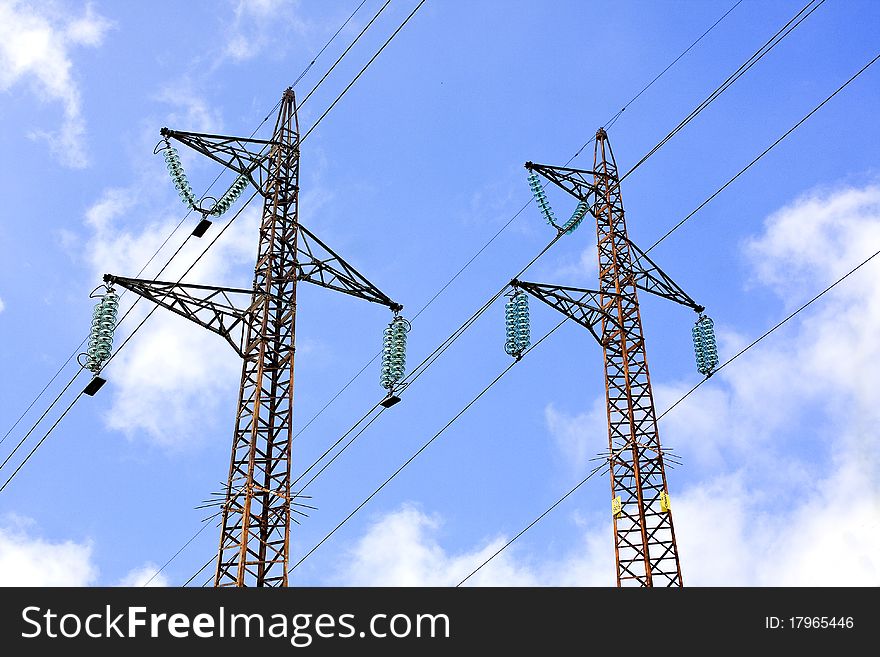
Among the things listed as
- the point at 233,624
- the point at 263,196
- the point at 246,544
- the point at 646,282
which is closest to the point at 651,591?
the point at 233,624

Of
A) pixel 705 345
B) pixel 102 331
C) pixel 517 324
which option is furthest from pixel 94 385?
pixel 705 345

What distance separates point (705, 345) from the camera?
1366 inches

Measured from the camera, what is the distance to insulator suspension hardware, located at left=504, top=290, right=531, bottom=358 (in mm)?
30625

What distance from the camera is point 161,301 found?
88.2 ft

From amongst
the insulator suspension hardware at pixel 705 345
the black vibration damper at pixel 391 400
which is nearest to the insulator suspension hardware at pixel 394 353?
the black vibration damper at pixel 391 400

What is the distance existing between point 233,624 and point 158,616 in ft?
3.16

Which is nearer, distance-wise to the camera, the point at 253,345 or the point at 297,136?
the point at 253,345

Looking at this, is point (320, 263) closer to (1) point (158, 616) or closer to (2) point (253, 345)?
(2) point (253, 345)

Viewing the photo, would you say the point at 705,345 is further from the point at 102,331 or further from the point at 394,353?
the point at 102,331

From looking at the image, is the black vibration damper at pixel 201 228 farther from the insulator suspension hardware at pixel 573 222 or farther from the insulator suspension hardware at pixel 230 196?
the insulator suspension hardware at pixel 573 222

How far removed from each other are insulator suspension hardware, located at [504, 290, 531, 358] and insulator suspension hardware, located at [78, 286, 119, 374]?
30.2ft

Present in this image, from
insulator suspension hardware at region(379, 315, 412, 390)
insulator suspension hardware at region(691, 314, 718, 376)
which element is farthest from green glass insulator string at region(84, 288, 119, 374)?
insulator suspension hardware at region(691, 314, 718, 376)

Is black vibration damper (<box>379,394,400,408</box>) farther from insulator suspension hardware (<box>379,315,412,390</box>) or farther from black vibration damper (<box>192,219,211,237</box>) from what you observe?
black vibration damper (<box>192,219,211,237</box>)

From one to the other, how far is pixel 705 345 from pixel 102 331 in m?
16.2
